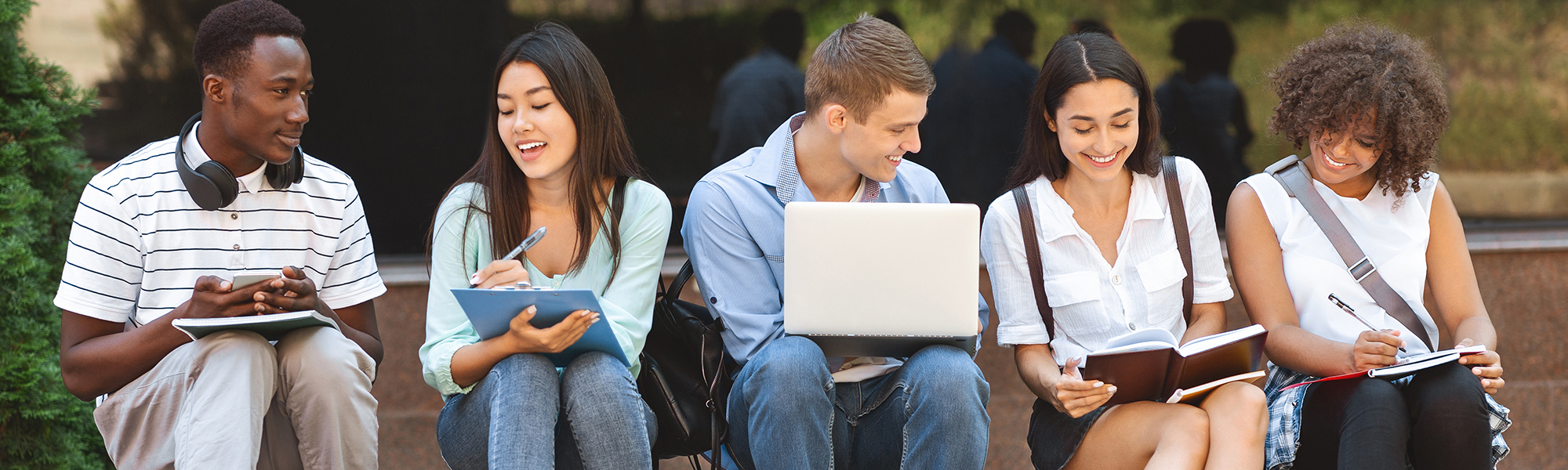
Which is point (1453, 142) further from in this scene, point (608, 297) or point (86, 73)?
point (86, 73)

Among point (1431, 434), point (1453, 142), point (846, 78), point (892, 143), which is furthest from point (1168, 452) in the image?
point (1453, 142)

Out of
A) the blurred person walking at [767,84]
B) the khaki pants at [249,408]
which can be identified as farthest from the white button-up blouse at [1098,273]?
the khaki pants at [249,408]

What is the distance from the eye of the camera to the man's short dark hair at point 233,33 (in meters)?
2.51

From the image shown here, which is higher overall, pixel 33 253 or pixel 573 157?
pixel 573 157

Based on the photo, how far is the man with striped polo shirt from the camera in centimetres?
226

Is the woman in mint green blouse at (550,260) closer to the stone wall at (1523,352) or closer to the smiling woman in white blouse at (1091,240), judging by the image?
the smiling woman in white blouse at (1091,240)

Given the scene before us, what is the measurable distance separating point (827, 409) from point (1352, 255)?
1391 millimetres

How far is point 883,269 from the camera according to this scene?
234 cm

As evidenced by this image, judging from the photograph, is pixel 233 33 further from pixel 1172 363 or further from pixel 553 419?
pixel 1172 363

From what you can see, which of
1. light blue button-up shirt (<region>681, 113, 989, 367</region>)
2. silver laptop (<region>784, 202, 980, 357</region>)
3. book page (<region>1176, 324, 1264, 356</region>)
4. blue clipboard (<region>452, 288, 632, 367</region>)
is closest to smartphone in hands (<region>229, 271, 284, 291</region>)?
blue clipboard (<region>452, 288, 632, 367</region>)

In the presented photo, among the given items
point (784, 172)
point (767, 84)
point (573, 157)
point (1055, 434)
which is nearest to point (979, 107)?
point (767, 84)

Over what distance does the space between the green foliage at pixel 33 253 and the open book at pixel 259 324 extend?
3.68 ft

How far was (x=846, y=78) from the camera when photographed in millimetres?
2713

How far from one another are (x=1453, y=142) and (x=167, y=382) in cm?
422
